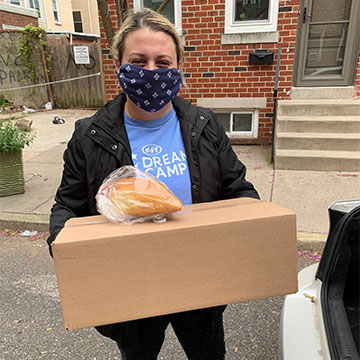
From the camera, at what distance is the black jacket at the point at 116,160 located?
1.39 meters

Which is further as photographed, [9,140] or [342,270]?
[9,140]

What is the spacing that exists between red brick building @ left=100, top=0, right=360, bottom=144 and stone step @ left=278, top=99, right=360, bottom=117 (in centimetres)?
21

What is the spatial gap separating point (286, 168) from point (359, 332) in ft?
12.0

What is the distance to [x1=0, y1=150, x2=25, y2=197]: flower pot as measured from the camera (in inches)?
170

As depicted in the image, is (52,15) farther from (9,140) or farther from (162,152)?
(162,152)

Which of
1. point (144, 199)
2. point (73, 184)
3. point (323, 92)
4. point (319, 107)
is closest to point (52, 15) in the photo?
point (323, 92)

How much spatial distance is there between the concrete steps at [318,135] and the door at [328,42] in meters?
0.46

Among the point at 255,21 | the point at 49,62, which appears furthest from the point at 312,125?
the point at 49,62

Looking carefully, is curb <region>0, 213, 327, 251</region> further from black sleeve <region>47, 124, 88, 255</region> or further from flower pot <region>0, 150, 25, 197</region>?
black sleeve <region>47, 124, 88, 255</region>

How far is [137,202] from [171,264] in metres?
0.22

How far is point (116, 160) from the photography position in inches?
54.5

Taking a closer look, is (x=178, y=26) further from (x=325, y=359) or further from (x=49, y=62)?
(x=49, y=62)

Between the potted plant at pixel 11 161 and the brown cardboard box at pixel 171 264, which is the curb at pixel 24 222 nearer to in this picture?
the potted plant at pixel 11 161

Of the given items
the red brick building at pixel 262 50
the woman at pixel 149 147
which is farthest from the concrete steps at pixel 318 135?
the woman at pixel 149 147
